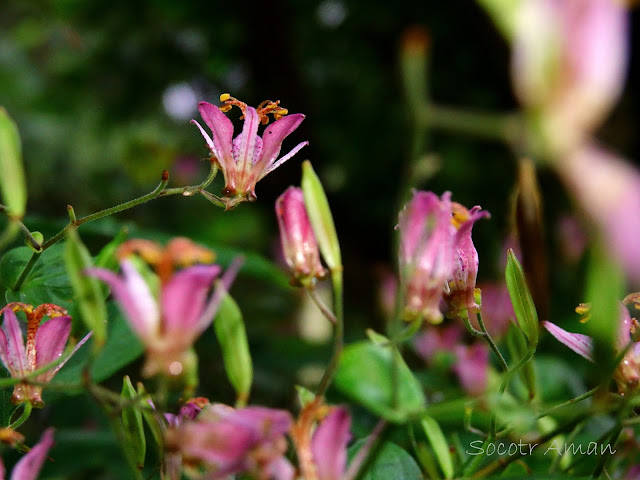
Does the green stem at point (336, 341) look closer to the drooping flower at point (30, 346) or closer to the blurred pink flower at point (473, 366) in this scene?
the drooping flower at point (30, 346)

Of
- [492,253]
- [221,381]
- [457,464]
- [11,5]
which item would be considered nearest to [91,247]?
[457,464]

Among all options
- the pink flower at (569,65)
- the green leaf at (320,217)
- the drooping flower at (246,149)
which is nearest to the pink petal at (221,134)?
the drooping flower at (246,149)

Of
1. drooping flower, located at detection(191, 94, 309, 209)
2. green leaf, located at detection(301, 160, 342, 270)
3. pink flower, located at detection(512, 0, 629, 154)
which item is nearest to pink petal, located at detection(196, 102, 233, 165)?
drooping flower, located at detection(191, 94, 309, 209)

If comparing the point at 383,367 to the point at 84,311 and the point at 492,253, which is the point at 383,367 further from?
the point at 492,253

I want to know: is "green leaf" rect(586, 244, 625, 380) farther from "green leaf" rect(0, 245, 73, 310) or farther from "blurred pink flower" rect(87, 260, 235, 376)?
"green leaf" rect(0, 245, 73, 310)

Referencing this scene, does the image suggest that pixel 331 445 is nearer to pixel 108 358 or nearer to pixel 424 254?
pixel 424 254
